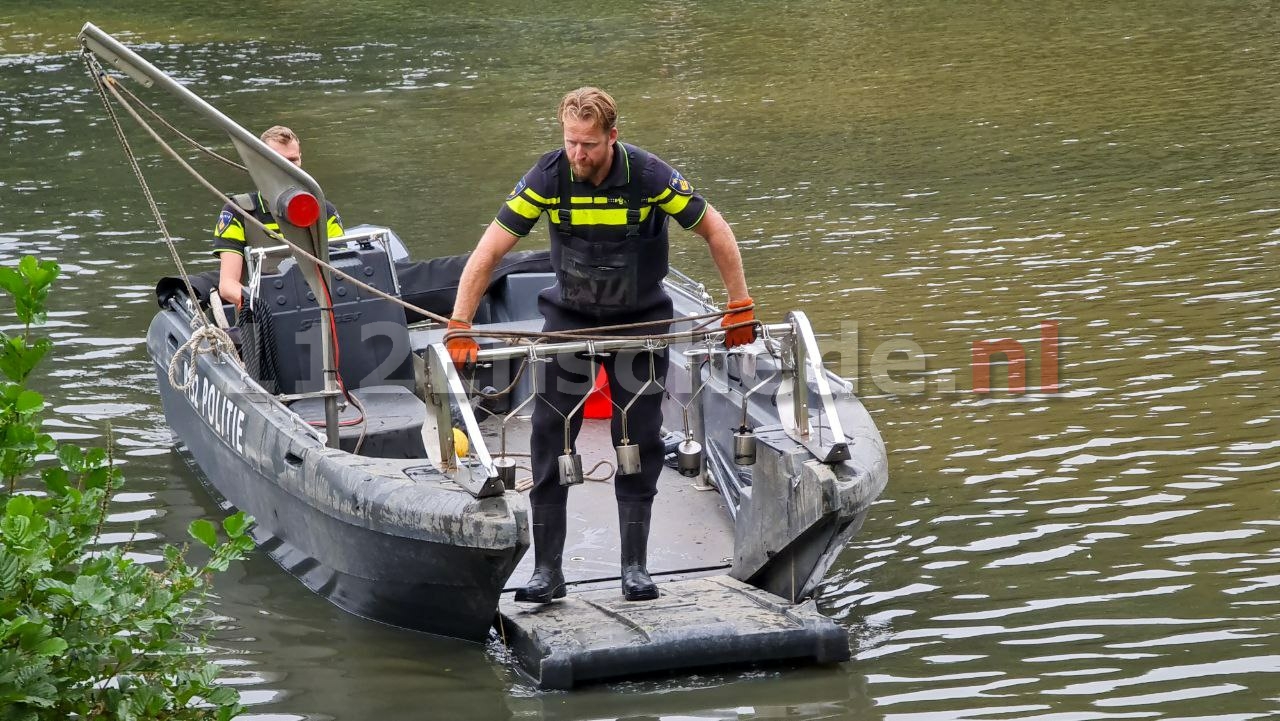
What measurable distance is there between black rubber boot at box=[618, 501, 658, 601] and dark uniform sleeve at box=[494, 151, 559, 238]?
3.27 feet

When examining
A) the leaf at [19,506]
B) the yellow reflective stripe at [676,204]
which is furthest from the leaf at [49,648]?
the yellow reflective stripe at [676,204]

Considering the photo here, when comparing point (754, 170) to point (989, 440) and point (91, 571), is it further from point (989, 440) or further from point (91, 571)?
point (91, 571)

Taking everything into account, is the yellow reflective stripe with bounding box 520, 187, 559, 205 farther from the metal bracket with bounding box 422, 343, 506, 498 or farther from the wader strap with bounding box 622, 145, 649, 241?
the metal bracket with bounding box 422, 343, 506, 498

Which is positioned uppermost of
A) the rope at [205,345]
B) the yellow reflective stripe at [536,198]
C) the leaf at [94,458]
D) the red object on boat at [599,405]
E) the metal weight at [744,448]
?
the yellow reflective stripe at [536,198]

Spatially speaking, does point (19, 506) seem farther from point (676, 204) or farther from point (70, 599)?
point (676, 204)

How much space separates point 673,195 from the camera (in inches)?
200

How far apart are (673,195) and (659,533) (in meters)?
1.51

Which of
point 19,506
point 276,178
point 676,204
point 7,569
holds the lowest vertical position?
point 7,569

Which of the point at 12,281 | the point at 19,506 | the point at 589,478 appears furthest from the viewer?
the point at 589,478

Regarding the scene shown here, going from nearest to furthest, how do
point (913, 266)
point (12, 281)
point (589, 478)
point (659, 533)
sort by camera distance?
point (12, 281), point (659, 533), point (589, 478), point (913, 266)

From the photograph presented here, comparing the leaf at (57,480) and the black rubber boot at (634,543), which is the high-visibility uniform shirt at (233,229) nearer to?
the black rubber boot at (634,543)

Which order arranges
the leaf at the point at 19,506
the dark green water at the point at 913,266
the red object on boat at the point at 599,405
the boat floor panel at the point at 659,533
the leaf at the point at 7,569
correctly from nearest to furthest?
the leaf at the point at 7,569 → the leaf at the point at 19,506 → the dark green water at the point at 913,266 → the boat floor panel at the point at 659,533 → the red object on boat at the point at 599,405

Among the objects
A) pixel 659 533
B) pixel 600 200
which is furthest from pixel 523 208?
pixel 659 533

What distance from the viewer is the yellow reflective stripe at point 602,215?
5.06 m
